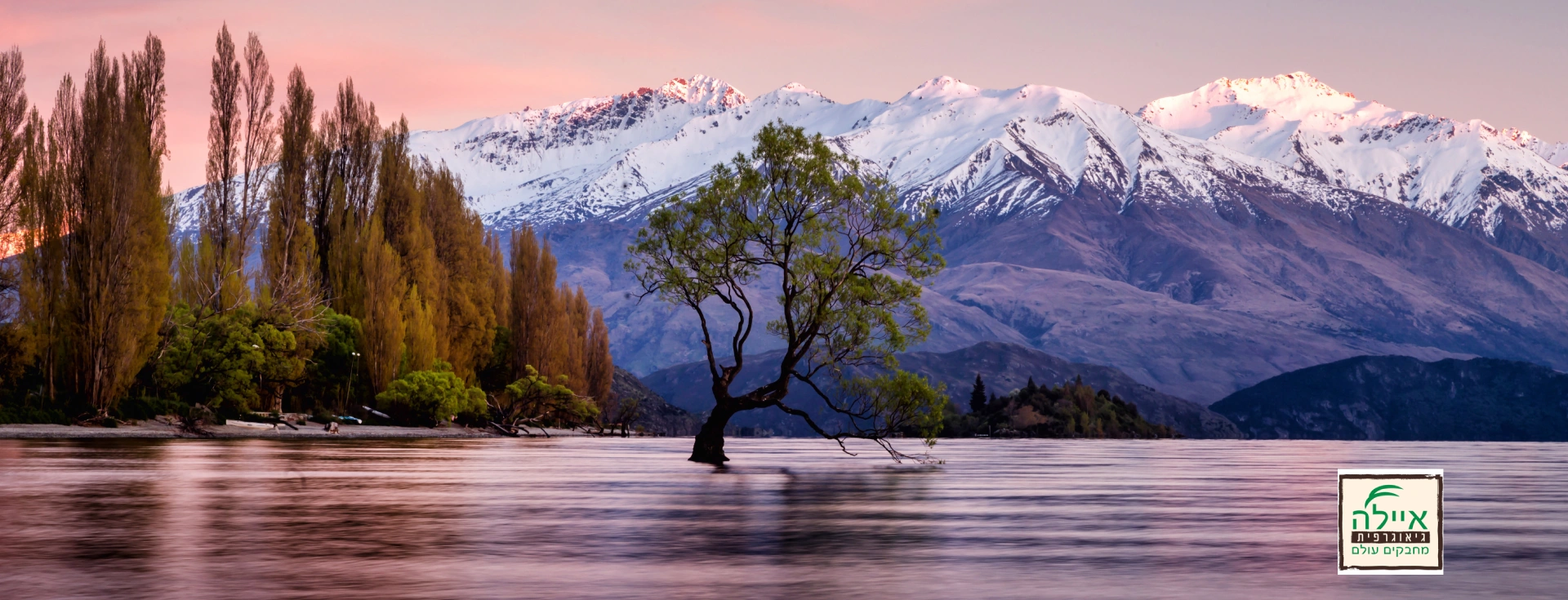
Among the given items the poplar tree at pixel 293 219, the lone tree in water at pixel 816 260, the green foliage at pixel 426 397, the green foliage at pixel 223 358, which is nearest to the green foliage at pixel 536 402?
the green foliage at pixel 426 397

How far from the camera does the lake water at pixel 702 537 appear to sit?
14500 mm

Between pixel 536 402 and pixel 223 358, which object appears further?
pixel 536 402

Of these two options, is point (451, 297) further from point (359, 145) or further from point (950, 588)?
point (950, 588)

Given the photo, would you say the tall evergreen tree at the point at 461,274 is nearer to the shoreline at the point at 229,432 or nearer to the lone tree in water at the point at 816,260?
the shoreline at the point at 229,432

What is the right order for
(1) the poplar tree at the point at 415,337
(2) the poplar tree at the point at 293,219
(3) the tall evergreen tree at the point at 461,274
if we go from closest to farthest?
1. (2) the poplar tree at the point at 293,219
2. (1) the poplar tree at the point at 415,337
3. (3) the tall evergreen tree at the point at 461,274

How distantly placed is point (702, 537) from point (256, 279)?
263 feet

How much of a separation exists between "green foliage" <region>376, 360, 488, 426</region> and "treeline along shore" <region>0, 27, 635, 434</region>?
0.15 m

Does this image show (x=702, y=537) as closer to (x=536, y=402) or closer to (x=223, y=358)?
(x=223, y=358)

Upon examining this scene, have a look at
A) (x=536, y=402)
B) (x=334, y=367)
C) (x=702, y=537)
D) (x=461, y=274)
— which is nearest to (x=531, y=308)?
(x=536, y=402)

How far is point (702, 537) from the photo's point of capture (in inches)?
791

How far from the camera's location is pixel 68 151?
242ft

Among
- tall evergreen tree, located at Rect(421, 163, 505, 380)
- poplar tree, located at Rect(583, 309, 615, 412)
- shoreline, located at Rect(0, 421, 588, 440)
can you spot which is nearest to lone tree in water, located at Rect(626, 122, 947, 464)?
shoreline, located at Rect(0, 421, 588, 440)

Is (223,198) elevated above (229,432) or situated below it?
above

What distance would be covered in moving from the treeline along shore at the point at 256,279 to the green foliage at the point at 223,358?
5.5 inches
